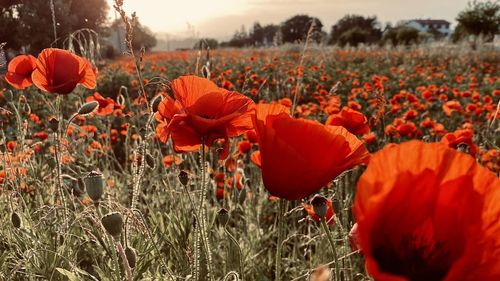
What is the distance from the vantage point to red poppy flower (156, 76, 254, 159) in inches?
42.5

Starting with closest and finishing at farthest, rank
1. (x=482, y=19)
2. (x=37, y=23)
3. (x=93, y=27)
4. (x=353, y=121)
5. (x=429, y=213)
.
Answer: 1. (x=429, y=213)
2. (x=353, y=121)
3. (x=93, y=27)
4. (x=37, y=23)
5. (x=482, y=19)

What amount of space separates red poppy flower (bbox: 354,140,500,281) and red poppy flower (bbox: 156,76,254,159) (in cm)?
52

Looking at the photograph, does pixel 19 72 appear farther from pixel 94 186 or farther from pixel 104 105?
pixel 94 186

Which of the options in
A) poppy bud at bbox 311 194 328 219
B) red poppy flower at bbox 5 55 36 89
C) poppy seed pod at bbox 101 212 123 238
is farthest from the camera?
red poppy flower at bbox 5 55 36 89

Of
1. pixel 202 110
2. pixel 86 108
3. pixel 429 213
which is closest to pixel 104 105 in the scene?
pixel 86 108

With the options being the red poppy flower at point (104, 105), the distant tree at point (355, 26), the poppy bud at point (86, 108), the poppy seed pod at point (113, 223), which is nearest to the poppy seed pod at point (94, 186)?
the poppy seed pod at point (113, 223)

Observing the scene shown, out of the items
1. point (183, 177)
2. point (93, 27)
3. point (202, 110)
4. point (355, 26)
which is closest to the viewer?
point (202, 110)

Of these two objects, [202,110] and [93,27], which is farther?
[93,27]

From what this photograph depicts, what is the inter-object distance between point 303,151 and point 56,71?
115cm

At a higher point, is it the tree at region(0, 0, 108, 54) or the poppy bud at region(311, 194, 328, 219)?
the tree at region(0, 0, 108, 54)

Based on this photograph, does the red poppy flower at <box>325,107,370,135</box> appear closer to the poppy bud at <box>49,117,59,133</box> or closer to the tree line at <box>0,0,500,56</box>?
the poppy bud at <box>49,117,59,133</box>

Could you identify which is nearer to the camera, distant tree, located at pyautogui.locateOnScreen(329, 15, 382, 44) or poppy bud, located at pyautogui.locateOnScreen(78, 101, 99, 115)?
poppy bud, located at pyautogui.locateOnScreen(78, 101, 99, 115)

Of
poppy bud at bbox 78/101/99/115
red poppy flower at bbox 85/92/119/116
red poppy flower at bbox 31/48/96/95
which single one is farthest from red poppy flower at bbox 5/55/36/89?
poppy bud at bbox 78/101/99/115

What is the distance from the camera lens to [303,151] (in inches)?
31.1
